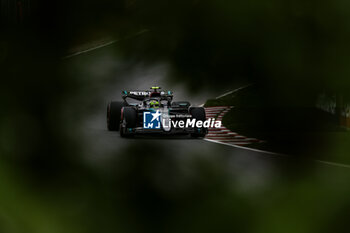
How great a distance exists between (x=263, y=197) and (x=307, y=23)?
0.09 meters

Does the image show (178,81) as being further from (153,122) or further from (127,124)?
(127,124)

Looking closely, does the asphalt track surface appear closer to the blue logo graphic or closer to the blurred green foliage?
the blurred green foliage

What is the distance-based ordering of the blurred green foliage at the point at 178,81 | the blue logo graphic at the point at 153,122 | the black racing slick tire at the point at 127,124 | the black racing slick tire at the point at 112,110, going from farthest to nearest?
1. the black racing slick tire at the point at 127,124
2. the blue logo graphic at the point at 153,122
3. the black racing slick tire at the point at 112,110
4. the blurred green foliage at the point at 178,81

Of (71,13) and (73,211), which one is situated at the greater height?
(71,13)

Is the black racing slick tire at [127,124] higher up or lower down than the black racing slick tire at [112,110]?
lower down

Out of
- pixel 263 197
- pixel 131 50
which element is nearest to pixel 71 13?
pixel 131 50

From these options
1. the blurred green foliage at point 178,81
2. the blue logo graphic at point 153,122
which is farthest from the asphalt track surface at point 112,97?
the blue logo graphic at point 153,122

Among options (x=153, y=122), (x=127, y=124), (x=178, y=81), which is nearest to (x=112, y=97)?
(x=178, y=81)

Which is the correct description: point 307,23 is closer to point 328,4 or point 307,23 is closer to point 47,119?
point 328,4

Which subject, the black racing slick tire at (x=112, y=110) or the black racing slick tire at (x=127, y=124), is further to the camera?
the black racing slick tire at (x=127, y=124)

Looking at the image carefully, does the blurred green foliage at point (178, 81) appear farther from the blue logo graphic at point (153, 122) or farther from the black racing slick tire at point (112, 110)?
the blue logo graphic at point (153, 122)

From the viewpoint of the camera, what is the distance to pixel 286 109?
0.74 feet

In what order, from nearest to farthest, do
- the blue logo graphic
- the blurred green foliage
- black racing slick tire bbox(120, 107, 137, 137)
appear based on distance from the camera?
the blurred green foliage
the blue logo graphic
black racing slick tire bbox(120, 107, 137, 137)

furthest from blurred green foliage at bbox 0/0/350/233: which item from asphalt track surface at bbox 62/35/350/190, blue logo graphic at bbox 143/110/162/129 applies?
blue logo graphic at bbox 143/110/162/129
